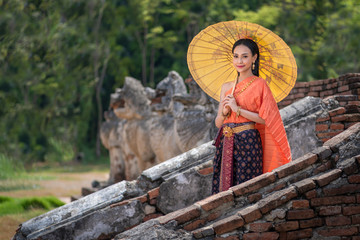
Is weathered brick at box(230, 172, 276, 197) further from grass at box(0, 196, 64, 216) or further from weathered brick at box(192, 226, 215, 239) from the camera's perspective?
grass at box(0, 196, 64, 216)

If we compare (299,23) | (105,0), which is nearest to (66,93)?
(105,0)

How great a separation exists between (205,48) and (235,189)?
4.24ft

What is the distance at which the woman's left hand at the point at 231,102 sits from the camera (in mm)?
3430

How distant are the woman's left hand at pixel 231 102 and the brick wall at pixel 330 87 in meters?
1.97

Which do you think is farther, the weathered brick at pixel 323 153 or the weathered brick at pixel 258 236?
the weathered brick at pixel 323 153

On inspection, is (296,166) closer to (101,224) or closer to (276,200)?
(276,200)

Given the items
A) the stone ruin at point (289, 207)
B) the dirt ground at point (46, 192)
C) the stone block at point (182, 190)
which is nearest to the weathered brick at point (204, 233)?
the stone ruin at point (289, 207)

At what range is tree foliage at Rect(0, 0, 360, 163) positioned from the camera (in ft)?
41.1

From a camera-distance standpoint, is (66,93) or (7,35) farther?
(66,93)

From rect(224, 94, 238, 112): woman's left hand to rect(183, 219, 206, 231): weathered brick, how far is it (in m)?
0.90

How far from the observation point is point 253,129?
3.46 meters

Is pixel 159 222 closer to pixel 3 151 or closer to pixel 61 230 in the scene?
pixel 61 230

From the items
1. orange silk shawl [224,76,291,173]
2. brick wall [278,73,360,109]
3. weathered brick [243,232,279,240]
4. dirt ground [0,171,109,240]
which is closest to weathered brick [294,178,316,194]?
weathered brick [243,232,279,240]

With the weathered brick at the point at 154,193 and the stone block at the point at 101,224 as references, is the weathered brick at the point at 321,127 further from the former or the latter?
the stone block at the point at 101,224
